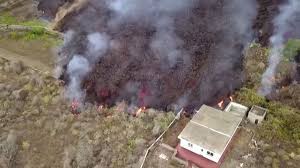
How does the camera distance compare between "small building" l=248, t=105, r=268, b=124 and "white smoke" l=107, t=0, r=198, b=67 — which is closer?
"small building" l=248, t=105, r=268, b=124

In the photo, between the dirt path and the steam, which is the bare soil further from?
the steam

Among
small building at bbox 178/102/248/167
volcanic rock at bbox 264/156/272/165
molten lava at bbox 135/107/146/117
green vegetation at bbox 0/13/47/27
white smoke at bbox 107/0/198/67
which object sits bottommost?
volcanic rock at bbox 264/156/272/165

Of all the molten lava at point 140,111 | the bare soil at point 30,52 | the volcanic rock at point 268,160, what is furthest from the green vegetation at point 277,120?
the bare soil at point 30,52

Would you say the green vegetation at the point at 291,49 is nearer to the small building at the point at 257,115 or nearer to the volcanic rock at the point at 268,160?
the small building at the point at 257,115

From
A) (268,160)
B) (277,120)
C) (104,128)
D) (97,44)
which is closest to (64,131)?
(104,128)

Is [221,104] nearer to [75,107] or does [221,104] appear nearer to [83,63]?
[75,107]

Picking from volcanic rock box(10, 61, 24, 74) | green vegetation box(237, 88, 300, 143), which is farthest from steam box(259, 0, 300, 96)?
volcanic rock box(10, 61, 24, 74)
